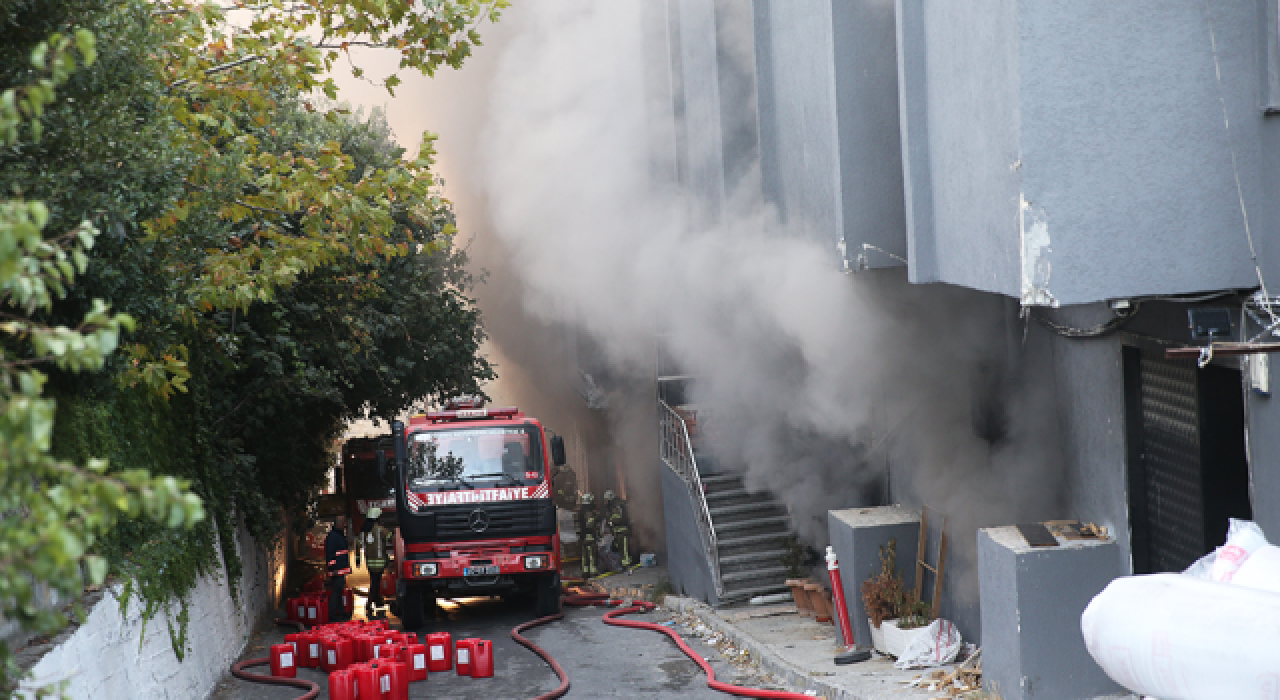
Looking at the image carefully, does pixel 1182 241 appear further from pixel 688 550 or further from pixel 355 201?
pixel 688 550

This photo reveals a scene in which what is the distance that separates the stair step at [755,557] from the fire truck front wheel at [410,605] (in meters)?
3.56

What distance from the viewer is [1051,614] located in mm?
6949

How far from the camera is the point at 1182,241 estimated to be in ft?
18.4

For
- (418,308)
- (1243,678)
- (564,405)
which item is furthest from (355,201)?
(564,405)

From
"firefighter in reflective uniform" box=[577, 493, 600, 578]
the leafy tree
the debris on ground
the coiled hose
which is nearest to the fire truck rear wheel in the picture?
the coiled hose

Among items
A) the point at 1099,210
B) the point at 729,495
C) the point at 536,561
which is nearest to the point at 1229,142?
the point at 1099,210

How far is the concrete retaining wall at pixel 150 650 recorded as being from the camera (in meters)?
6.25

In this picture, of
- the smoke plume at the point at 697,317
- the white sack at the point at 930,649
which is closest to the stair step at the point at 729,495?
the smoke plume at the point at 697,317

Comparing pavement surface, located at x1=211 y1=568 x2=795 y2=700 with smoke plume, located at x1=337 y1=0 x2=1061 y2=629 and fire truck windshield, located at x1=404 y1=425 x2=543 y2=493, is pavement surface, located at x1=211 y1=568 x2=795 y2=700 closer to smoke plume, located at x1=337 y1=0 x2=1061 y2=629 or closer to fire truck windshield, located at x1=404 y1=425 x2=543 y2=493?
fire truck windshield, located at x1=404 y1=425 x2=543 y2=493

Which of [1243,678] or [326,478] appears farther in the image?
[326,478]

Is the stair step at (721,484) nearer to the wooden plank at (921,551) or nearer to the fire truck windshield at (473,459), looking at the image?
the fire truck windshield at (473,459)

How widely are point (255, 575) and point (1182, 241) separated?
11742mm

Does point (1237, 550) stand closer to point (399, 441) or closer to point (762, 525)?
point (762, 525)

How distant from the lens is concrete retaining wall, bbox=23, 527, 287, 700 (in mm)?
6246
